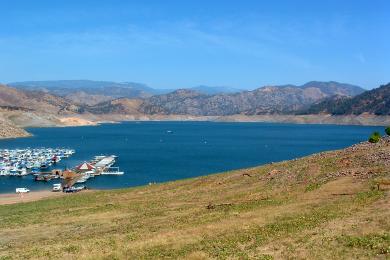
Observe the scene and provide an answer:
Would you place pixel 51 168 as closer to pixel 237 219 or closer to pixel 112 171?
pixel 112 171

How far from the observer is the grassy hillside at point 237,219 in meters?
24.1

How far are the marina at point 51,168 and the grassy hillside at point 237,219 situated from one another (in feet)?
130

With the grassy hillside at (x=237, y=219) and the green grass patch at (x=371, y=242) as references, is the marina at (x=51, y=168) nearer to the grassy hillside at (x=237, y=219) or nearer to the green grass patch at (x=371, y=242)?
the grassy hillside at (x=237, y=219)

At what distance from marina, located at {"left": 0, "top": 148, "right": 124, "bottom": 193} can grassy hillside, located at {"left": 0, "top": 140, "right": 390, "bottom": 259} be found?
39.5m

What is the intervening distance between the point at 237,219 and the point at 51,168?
315 feet

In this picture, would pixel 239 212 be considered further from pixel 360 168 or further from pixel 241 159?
pixel 241 159

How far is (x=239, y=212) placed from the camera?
33.0 metres

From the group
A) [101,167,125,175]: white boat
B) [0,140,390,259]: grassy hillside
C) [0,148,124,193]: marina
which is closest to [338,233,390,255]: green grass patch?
[0,140,390,259]: grassy hillside

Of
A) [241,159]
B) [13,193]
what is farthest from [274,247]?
[241,159]

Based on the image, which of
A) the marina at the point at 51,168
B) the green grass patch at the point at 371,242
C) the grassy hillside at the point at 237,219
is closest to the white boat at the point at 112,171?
the marina at the point at 51,168

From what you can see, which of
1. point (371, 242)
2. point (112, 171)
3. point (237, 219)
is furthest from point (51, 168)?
point (371, 242)

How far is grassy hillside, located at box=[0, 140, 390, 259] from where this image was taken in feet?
79.1

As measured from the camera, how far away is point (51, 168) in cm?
12031

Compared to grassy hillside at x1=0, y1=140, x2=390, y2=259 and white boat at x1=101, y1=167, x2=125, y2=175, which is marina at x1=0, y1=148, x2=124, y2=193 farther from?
grassy hillside at x1=0, y1=140, x2=390, y2=259
